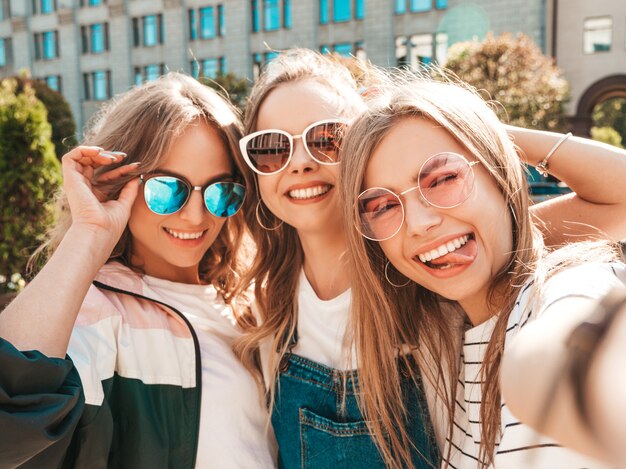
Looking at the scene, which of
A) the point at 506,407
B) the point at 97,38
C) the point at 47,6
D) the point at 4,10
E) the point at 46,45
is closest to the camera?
the point at 506,407

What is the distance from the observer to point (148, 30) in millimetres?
31000

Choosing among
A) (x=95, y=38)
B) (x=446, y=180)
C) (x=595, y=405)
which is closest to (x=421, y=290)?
(x=446, y=180)

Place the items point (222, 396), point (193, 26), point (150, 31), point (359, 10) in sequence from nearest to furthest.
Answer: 1. point (222, 396)
2. point (359, 10)
3. point (193, 26)
4. point (150, 31)

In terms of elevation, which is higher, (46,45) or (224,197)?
(46,45)

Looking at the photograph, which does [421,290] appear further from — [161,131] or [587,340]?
[587,340]

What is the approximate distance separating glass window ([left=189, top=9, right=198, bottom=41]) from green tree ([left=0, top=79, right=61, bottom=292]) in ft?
78.2

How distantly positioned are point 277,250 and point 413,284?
31.5 inches

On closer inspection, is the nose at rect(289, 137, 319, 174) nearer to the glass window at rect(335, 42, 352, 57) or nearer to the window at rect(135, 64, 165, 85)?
the glass window at rect(335, 42, 352, 57)

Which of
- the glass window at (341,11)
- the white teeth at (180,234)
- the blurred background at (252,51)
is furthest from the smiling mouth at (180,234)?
the glass window at (341,11)

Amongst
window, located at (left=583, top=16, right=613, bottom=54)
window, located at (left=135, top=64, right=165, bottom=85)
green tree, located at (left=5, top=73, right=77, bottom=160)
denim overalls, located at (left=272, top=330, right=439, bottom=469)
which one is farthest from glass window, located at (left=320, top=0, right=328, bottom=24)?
denim overalls, located at (left=272, top=330, right=439, bottom=469)

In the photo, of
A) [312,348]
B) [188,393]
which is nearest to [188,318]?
[188,393]

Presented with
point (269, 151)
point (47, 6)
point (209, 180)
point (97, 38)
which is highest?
point (47, 6)

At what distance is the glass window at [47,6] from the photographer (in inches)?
1324

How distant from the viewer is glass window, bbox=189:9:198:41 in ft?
98.3
